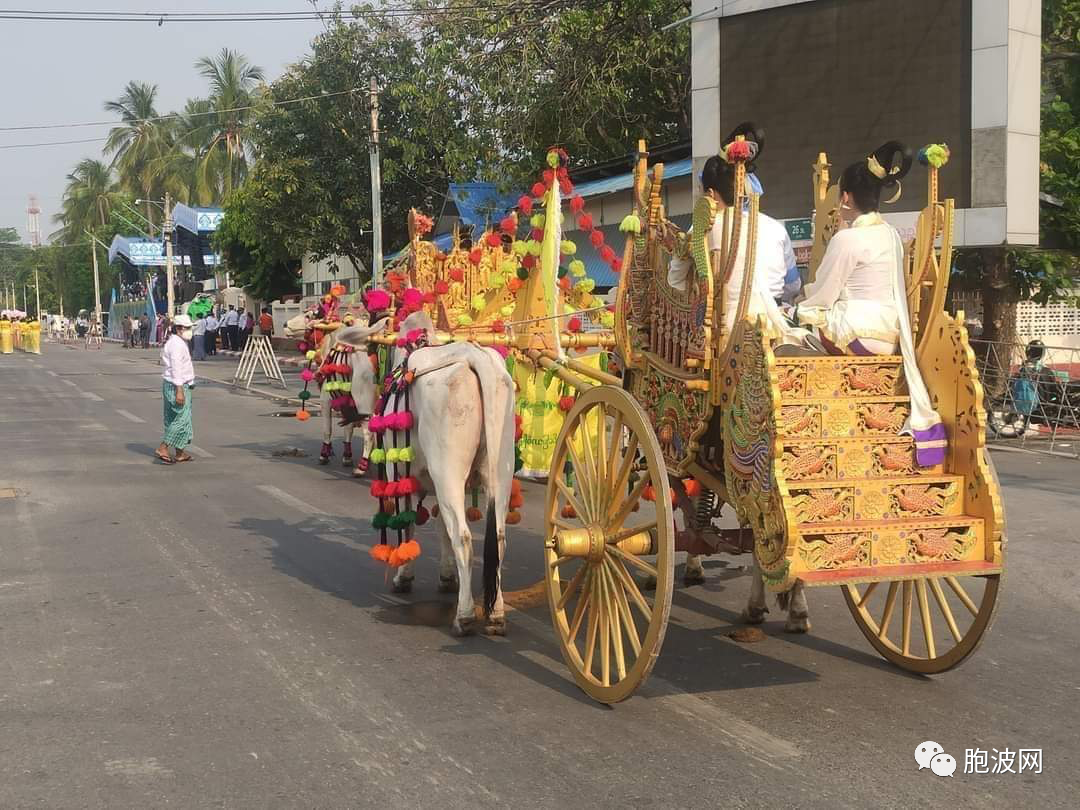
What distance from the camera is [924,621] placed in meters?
5.19

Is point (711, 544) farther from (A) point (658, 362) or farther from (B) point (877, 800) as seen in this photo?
(B) point (877, 800)

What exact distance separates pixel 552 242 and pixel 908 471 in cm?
372

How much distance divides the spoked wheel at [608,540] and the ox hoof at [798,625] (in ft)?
3.76

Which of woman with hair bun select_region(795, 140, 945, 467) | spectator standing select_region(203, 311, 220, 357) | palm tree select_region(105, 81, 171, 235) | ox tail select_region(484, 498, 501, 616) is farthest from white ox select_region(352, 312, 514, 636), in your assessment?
palm tree select_region(105, 81, 171, 235)

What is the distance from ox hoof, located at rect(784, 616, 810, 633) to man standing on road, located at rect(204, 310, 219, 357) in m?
36.7

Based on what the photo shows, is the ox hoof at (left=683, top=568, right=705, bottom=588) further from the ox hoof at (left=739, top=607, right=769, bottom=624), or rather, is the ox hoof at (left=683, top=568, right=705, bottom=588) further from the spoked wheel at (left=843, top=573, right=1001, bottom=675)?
the spoked wheel at (left=843, top=573, right=1001, bottom=675)

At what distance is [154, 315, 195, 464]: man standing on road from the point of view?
510 inches

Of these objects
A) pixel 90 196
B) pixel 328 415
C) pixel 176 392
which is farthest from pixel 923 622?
pixel 90 196

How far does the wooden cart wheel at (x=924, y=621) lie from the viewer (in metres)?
4.68

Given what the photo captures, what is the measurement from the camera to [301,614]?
21.3 ft

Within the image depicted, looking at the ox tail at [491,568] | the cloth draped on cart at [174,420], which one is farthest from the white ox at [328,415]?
the ox tail at [491,568]

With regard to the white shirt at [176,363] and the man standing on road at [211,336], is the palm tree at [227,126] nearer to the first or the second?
the man standing on road at [211,336]

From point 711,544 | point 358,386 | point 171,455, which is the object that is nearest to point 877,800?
point 711,544

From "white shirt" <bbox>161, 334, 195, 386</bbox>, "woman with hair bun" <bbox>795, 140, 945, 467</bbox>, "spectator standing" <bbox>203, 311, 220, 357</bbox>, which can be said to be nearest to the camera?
"woman with hair bun" <bbox>795, 140, 945, 467</bbox>
